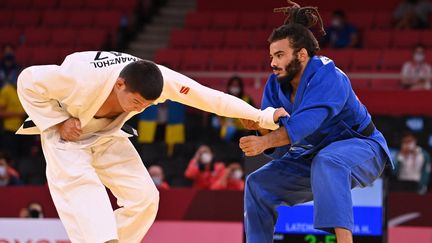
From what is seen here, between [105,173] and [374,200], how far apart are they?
2705 millimetres

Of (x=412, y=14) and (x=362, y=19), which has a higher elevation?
(x=412, y=14)

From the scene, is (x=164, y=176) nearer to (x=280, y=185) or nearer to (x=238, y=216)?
(x=238, y=216)

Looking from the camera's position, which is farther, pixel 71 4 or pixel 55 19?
pixel 71 4

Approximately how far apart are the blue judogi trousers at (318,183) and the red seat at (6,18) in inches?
455

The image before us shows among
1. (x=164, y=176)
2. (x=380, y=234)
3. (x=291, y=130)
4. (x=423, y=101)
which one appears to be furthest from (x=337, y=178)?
(x=423, y=101)

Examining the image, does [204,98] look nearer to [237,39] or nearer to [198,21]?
[237,39]

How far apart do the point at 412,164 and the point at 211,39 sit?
209 inches

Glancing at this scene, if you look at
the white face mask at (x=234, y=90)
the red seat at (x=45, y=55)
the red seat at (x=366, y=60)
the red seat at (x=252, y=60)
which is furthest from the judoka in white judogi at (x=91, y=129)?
the red seat at (x=45, y=55)

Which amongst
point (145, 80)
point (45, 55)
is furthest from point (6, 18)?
point (145, 80)

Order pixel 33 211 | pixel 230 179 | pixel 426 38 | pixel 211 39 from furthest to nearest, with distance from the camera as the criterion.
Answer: pixel 211 39 → pixel 426 38 → pixel 230 179 → pixel 33 211

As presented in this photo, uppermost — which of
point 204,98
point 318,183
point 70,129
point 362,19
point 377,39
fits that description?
point 204,98

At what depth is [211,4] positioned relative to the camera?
721 inches

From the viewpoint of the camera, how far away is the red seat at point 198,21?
16594 millimetres

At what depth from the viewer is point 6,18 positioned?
1714 centimetres
